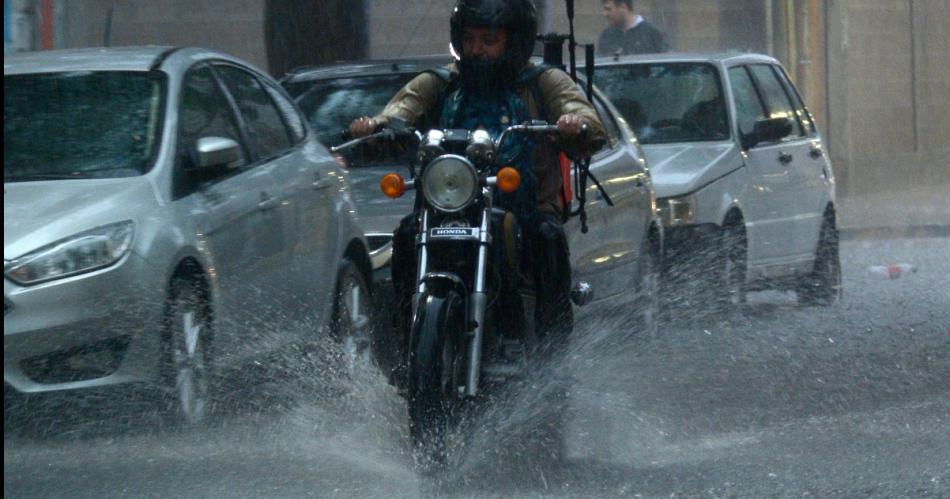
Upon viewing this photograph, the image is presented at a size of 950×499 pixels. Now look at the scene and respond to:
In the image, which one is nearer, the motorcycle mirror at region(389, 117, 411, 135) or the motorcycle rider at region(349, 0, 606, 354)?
the motorcycle mirror at region(389, 117, 411, 135)

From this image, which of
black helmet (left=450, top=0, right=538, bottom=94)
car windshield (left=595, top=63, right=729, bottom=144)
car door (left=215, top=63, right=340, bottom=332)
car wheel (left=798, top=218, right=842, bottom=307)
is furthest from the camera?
car wheel (left=798, top=218, right=842, bottom=307)

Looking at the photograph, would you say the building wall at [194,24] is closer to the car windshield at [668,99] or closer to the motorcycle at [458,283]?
the car windshield at [668,99]

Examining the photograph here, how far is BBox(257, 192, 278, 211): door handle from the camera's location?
7.71 meters

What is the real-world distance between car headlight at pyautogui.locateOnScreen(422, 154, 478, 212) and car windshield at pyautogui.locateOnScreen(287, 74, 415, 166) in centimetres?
388

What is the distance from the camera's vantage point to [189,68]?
25.8 feet

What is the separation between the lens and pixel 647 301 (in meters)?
9.94

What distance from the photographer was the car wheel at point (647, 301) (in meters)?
9.80

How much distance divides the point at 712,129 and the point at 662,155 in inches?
17.6

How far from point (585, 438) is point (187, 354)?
1.50 metres

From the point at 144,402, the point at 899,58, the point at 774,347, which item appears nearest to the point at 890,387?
the point at 774,347

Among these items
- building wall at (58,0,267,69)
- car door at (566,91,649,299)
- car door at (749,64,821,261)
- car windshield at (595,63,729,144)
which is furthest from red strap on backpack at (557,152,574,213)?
building wall at (58,0,267,69)

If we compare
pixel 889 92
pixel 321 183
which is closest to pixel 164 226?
pixel 321 183

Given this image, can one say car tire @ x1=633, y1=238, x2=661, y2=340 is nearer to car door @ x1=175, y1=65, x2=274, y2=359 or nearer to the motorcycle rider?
car door @ x1=175, y1=65, x2=274, y2=359

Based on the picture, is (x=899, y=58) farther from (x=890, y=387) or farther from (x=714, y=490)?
(x=714, y=490)
